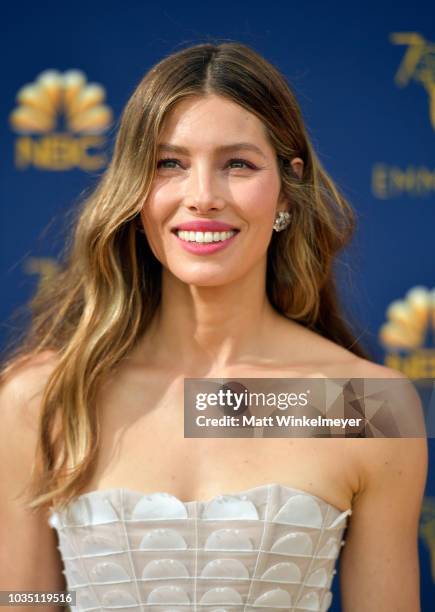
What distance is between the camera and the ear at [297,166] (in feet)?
6.84

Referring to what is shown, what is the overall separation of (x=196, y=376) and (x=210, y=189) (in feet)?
1.30

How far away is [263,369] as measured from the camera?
7.01 ft

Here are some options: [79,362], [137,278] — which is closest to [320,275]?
[137,278]

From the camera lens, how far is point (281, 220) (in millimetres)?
2117

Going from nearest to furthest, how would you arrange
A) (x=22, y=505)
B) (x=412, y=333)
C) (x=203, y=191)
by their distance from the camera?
(x=203, y=191) → (x=22, y=505) → (x=412, y=333)

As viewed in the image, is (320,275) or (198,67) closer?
(198,67)

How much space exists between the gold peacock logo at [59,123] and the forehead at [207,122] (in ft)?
3.04

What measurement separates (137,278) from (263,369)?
31cm

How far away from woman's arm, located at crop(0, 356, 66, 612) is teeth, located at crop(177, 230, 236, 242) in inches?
16.4

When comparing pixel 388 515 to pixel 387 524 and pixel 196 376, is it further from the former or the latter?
pixel 196 376

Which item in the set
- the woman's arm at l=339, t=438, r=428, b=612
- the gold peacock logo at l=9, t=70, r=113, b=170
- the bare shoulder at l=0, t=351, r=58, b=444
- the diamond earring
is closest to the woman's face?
the diamond earring

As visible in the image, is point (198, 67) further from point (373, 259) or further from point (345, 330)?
point (373, 259)

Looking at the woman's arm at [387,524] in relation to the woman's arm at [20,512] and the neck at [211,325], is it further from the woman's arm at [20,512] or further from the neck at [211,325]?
the woman's arm at [20,512]

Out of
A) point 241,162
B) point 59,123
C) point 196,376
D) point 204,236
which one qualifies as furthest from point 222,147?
Result: point 59,123
